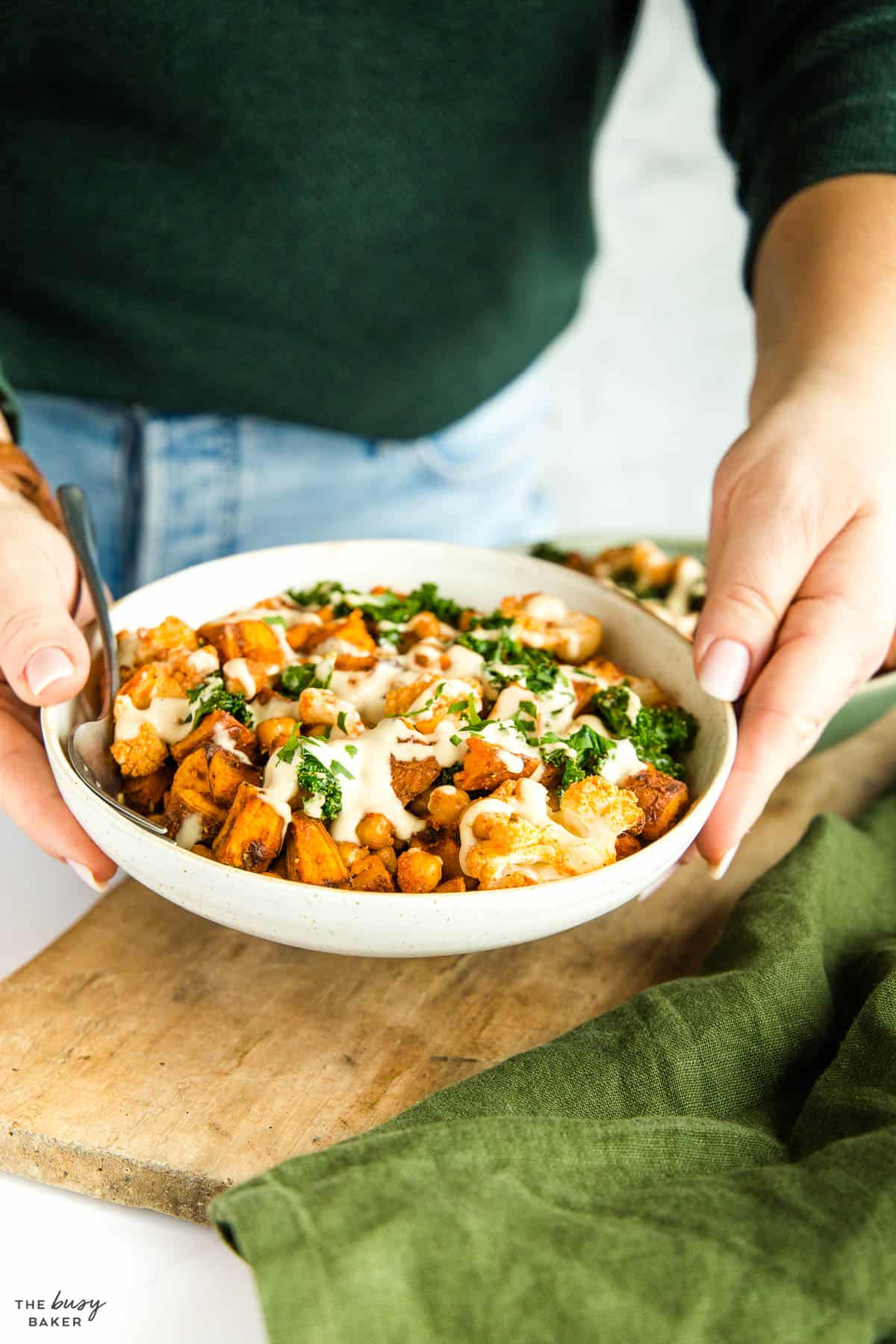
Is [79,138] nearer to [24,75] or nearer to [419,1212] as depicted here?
[24,75]

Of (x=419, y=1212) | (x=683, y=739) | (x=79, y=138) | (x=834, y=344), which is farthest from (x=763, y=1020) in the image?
(x=79, y=138)

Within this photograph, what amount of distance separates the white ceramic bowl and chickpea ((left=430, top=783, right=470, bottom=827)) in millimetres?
148

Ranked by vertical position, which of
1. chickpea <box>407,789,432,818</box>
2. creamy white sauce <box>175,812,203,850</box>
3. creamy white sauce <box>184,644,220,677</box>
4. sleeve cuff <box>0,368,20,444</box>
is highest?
chickpea <box>407,789,432,818</box>

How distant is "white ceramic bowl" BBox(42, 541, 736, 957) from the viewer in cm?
121

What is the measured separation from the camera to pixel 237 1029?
4.73 feet

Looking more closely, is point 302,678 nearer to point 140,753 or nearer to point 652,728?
point 140,753

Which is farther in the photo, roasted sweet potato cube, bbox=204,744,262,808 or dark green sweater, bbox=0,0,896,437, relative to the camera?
dark green sweater, bbox=0,0,896,437

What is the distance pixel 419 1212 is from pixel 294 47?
1997 millimetres

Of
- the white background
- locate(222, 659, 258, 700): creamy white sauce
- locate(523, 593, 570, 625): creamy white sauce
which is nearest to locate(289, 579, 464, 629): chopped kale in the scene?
locate(523, 593, 570, 625): creamy white sauce

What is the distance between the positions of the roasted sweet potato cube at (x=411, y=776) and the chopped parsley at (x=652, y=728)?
10.7 inches

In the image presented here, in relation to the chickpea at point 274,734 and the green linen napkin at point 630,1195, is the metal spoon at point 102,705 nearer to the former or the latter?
the chickpea at point 274,734

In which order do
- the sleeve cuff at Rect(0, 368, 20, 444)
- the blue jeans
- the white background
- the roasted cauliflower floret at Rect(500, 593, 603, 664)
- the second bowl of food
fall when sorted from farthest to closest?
the white background < the blue jeans < the sleeve cuff at Rect(0, 368, 20, 444) < the second bowl of food < the roasted cauliflower floret at Rect(500, 593, 603, 664)

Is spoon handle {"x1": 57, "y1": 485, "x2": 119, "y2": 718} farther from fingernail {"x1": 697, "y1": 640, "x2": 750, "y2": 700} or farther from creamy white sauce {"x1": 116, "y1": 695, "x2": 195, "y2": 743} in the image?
fingernail {"x1": 697, "y1": 640, "x2": 750, "y2": 700}

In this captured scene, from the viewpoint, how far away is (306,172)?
233cm
